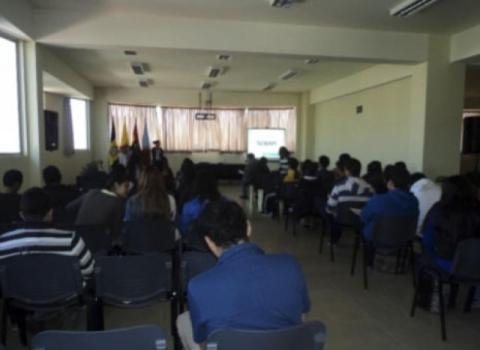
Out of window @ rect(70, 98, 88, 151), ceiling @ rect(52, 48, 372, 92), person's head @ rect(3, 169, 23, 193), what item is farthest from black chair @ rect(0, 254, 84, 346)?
window @ rect(70, 98, 88, 151)

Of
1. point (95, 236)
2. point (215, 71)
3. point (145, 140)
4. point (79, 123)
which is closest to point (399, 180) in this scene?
point (95, 236)

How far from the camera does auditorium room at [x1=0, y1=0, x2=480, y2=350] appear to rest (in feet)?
5.43

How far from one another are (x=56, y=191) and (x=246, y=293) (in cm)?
358

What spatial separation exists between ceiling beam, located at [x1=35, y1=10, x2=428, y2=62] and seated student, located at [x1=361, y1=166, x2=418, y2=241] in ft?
8.81

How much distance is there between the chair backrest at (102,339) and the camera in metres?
1.32

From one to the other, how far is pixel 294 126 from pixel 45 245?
1156cm

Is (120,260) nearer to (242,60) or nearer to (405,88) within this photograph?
(242,60)

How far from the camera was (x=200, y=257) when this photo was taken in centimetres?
271

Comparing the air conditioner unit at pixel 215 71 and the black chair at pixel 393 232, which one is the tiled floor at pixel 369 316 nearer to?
the black chair at pixel 393 232

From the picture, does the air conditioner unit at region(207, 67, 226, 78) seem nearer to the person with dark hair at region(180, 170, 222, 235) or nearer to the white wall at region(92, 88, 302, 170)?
the white wall at region(92, 88, 302, 170)

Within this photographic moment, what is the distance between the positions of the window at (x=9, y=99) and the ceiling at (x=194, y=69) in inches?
71.7

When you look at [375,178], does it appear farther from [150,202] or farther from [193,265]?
[193,265]

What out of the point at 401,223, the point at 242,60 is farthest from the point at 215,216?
the point at 242,60

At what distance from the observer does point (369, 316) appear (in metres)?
3.33
